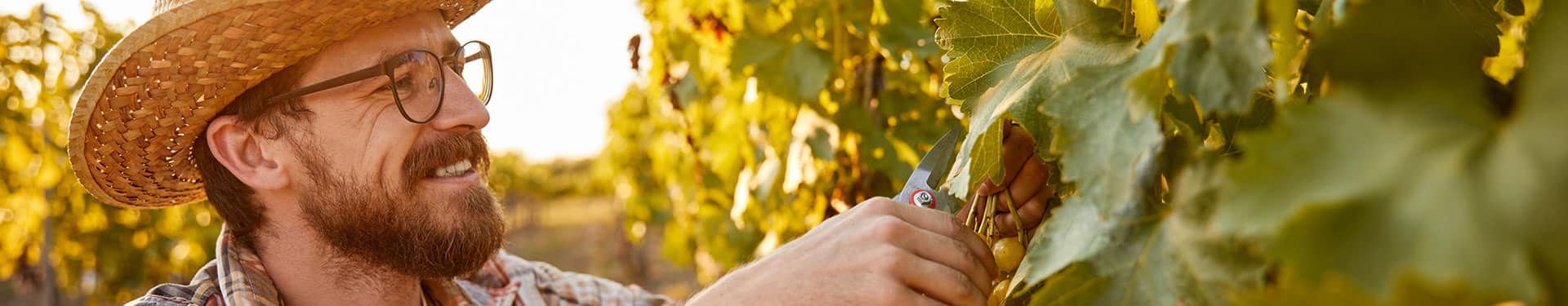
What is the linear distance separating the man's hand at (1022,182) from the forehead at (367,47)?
1.44 m

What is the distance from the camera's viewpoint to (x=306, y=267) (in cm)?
225

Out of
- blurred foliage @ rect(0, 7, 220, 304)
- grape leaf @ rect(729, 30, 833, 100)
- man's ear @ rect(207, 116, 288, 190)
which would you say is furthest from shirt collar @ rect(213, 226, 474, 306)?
blurred foliage @ rect(0, 7, 220, 304)

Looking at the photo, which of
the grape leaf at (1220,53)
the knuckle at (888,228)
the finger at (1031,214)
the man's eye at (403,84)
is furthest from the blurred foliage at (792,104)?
the grape leaf at (1220,53)

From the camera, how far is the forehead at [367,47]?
7.02 feet

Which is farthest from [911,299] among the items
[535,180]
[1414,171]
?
[535,180]

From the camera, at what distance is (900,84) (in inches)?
101

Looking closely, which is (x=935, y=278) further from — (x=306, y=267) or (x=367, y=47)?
(x=306, y=267)

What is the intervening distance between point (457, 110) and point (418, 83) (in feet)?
0.31

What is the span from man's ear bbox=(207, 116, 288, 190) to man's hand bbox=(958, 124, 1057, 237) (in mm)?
1657

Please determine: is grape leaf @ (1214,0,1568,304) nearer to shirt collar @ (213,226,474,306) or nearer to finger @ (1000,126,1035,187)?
finger @ (1000,126,1035,187)

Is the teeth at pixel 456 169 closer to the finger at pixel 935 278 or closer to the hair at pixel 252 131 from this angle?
the hair at pixel 252 131

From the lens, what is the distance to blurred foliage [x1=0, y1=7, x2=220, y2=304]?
6.54 m

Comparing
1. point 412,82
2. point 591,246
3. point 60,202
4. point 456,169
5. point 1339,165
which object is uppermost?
point 1339,165

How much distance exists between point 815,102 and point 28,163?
6474 millimetres
